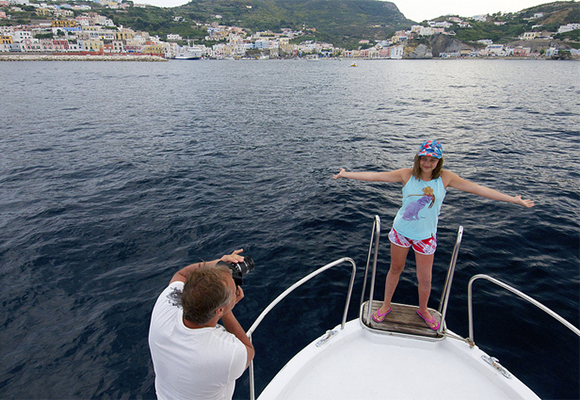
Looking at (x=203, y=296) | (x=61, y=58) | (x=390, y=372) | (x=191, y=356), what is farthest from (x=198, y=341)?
(x=61, y=58)

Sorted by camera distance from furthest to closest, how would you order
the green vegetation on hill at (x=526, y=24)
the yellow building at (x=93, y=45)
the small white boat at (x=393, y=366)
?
the green vegetation on hill at (x=526, y=24) → the yellow building at (x=93, y=45) → the small white boat at (x=393, y=366)

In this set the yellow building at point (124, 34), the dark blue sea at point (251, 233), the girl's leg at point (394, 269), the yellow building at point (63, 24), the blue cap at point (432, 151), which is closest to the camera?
the blue cap at point (432, 151)

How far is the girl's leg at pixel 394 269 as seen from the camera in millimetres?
3531

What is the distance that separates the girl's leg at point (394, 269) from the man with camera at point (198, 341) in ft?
7.64

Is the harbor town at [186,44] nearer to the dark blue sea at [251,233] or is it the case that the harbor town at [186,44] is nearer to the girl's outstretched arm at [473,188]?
the dark blue sea at [251,233]

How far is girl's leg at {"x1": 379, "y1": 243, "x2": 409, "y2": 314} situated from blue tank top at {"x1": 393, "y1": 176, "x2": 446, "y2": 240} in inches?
9.5

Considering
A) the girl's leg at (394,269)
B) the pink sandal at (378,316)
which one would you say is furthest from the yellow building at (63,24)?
the pink sandal at (378,316)

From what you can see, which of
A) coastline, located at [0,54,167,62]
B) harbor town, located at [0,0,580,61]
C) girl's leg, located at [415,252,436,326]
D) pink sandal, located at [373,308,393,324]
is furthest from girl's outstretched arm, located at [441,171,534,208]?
harbor town, located at [0,0,580,61]

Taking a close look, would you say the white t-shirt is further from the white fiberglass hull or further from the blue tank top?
the blue tank top

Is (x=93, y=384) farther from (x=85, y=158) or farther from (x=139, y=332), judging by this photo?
(x=85, y=158)

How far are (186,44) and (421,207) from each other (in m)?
198

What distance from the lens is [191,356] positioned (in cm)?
163

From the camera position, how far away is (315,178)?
39.0ft

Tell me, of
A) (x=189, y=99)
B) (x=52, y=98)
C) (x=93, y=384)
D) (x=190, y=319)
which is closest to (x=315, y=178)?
(x=93, y=384)
